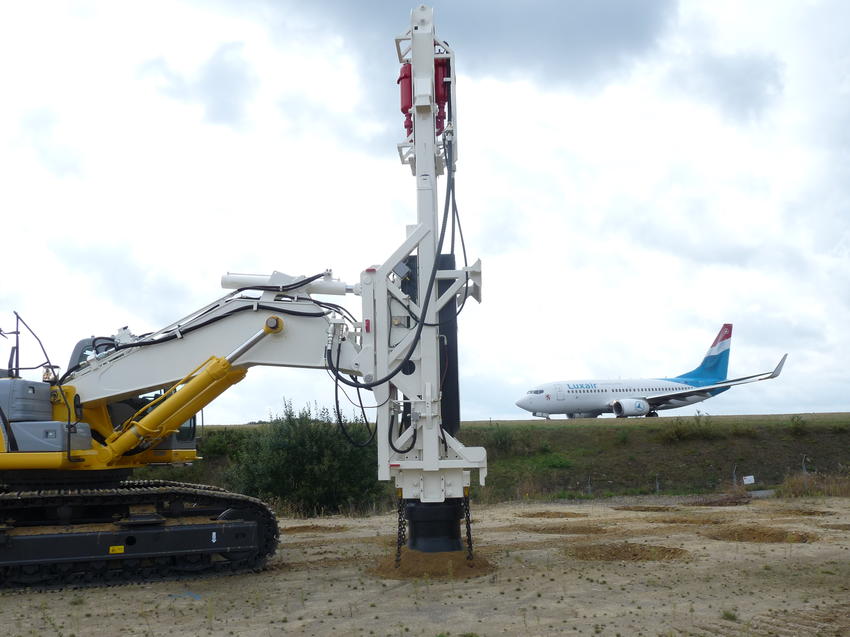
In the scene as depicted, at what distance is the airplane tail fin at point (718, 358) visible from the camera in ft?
183

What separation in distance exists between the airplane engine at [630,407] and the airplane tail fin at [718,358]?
9049 millimetres

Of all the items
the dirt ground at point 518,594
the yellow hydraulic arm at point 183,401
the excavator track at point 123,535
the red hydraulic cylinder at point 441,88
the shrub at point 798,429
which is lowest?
the dirt ground at point 518,594

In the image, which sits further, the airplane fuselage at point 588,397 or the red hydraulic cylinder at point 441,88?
the airplane fuselage at point 588,397

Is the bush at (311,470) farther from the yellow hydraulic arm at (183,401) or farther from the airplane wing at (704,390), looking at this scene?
the airplane wing at (704,390)

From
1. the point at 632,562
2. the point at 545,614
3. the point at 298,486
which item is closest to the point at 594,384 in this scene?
the point at 298,486

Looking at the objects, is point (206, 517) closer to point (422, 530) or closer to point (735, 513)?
point (422, 530)

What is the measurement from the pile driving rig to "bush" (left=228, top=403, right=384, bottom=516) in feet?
41.0

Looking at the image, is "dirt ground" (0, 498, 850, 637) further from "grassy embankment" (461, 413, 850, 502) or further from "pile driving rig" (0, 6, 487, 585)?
"grassy embankment" (461, 413, 850, 502)

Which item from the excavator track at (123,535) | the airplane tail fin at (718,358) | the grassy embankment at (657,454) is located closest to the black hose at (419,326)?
the excavator track at (123,535)

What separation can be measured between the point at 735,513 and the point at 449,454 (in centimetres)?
1037

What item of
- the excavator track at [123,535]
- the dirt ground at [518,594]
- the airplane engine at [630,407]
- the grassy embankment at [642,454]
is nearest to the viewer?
the dirt ground at [518,594]

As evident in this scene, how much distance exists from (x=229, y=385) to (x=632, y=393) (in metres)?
44.0

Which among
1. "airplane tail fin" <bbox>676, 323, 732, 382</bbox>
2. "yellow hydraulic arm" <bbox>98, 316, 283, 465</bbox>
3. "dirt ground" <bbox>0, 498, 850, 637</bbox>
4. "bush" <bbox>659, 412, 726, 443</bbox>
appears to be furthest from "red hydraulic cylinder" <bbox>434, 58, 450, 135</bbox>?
"airplane tail fin" <bbox>676, 323, 732, 382</bbox>

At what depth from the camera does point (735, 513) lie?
17.2 meters
